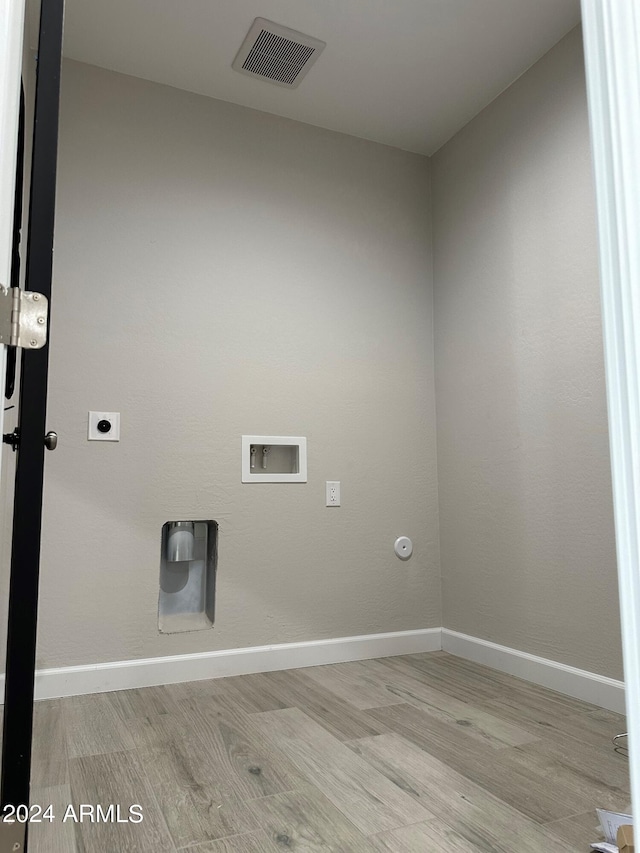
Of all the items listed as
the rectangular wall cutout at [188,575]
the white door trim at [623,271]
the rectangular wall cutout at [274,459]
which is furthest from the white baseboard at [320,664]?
the white door trim at [623,271]

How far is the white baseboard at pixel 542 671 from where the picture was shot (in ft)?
6.40

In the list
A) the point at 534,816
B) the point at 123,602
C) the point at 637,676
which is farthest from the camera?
the point at 123,602

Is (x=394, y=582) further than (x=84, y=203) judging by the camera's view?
Yes

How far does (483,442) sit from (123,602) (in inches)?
61.9

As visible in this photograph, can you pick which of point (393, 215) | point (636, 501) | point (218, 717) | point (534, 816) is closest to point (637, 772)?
point (636, 501)

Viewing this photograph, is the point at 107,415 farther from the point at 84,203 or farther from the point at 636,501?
the point at 636,501

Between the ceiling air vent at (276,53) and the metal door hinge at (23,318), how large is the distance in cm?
Answer: 184

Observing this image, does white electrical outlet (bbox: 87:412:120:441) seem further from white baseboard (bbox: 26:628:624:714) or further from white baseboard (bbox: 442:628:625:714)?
white baseboard (bbox: 442:628:625:714)

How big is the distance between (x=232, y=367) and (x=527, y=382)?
1180mm

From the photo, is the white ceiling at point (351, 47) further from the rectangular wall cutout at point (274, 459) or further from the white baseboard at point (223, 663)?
the white baseboard at point (223, 663)

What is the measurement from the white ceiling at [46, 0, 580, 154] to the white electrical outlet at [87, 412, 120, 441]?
1395 millimetres

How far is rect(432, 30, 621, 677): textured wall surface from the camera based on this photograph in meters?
2.09

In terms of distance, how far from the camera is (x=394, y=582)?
2727 millimetres

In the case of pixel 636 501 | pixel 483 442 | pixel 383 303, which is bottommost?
pixel 636 501
